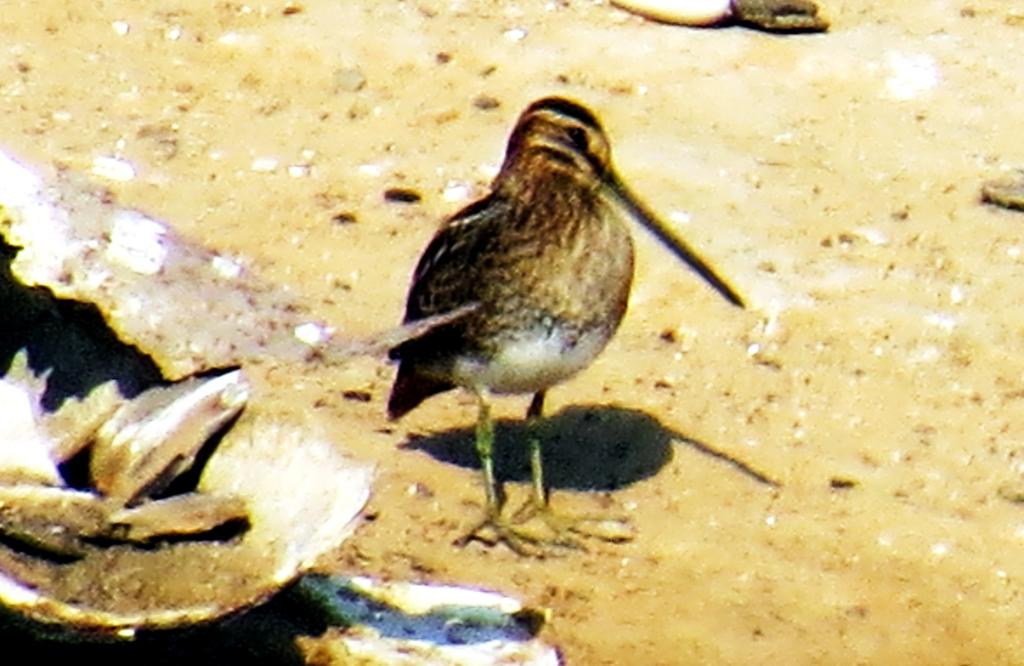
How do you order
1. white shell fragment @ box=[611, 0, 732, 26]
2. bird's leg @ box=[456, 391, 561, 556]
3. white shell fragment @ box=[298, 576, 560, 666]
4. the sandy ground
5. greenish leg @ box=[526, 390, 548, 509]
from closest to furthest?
white shell fragment @ box=[298, 576, 560, 666] → the sandy ground → bird's leg @ box=[456, 391, 561, 556] → greenish leg @ box=[526, 390, 548, 509] → white shell fragment @ box=[611, 0, 732, 26]

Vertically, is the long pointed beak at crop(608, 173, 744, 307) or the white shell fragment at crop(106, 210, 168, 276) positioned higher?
the white shell fragment at crop(106, 210, 168, 276)

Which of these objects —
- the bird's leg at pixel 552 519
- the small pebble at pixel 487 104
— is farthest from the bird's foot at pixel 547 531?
the small pebble at pixel 487 104

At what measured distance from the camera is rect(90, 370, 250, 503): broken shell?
5.68 metres

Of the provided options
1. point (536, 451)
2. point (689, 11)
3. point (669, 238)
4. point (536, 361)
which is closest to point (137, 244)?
point (536, 361)

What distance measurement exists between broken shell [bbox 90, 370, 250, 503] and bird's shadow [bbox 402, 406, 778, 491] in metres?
1.65

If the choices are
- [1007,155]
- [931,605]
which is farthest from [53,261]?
[1007,155]

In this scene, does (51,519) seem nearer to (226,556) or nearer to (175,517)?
(175,517)

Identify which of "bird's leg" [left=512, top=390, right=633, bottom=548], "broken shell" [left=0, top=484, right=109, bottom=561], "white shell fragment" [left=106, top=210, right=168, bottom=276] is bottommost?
"bird's leg" [left=512, top=390, right=633, bottom=548]

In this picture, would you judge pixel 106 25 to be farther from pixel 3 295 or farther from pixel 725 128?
pixel 3 295

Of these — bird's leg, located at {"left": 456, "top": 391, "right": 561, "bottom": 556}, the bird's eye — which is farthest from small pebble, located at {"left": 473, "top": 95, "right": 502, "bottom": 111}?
bird's leg, located at {"left": 456, "top": 391, "right": 561, "bottom": 556}

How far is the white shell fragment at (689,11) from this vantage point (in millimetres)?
9500

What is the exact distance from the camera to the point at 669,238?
25.2 ft

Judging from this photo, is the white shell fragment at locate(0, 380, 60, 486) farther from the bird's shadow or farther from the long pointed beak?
the long pointed beak

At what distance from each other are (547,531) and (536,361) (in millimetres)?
455
